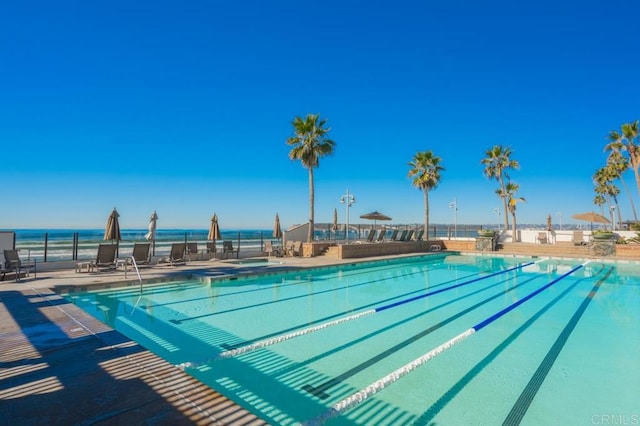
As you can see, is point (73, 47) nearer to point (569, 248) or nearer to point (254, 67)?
point (254, 67)

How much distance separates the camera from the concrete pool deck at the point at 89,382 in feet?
7.29

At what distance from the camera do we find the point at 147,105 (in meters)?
21.1

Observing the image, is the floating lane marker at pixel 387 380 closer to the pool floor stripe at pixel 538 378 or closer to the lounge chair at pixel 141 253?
the pool floor stripe at pixel 538 378

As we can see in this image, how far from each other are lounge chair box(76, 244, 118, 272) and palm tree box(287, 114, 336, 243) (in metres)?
10.1

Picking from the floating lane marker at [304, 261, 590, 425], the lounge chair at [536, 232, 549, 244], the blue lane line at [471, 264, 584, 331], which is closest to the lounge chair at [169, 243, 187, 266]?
the floating lane marker at [304, 261, 590, 425]

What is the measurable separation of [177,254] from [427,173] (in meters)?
18.0

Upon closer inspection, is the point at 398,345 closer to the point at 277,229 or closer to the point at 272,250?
the point at 272,250

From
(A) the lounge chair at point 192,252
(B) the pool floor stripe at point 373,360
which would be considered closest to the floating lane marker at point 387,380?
(B) the pool floor stripe at point 373,360

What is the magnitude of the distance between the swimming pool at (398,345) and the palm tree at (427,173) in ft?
45.7

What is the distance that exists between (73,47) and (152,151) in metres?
16.6

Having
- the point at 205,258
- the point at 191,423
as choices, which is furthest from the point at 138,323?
the point at 205,258

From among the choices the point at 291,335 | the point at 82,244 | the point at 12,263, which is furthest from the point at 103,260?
the point at 82,244

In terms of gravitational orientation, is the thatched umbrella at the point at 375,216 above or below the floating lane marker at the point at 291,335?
above

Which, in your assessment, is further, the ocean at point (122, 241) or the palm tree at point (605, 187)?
the palm tree at point (605, 187)
